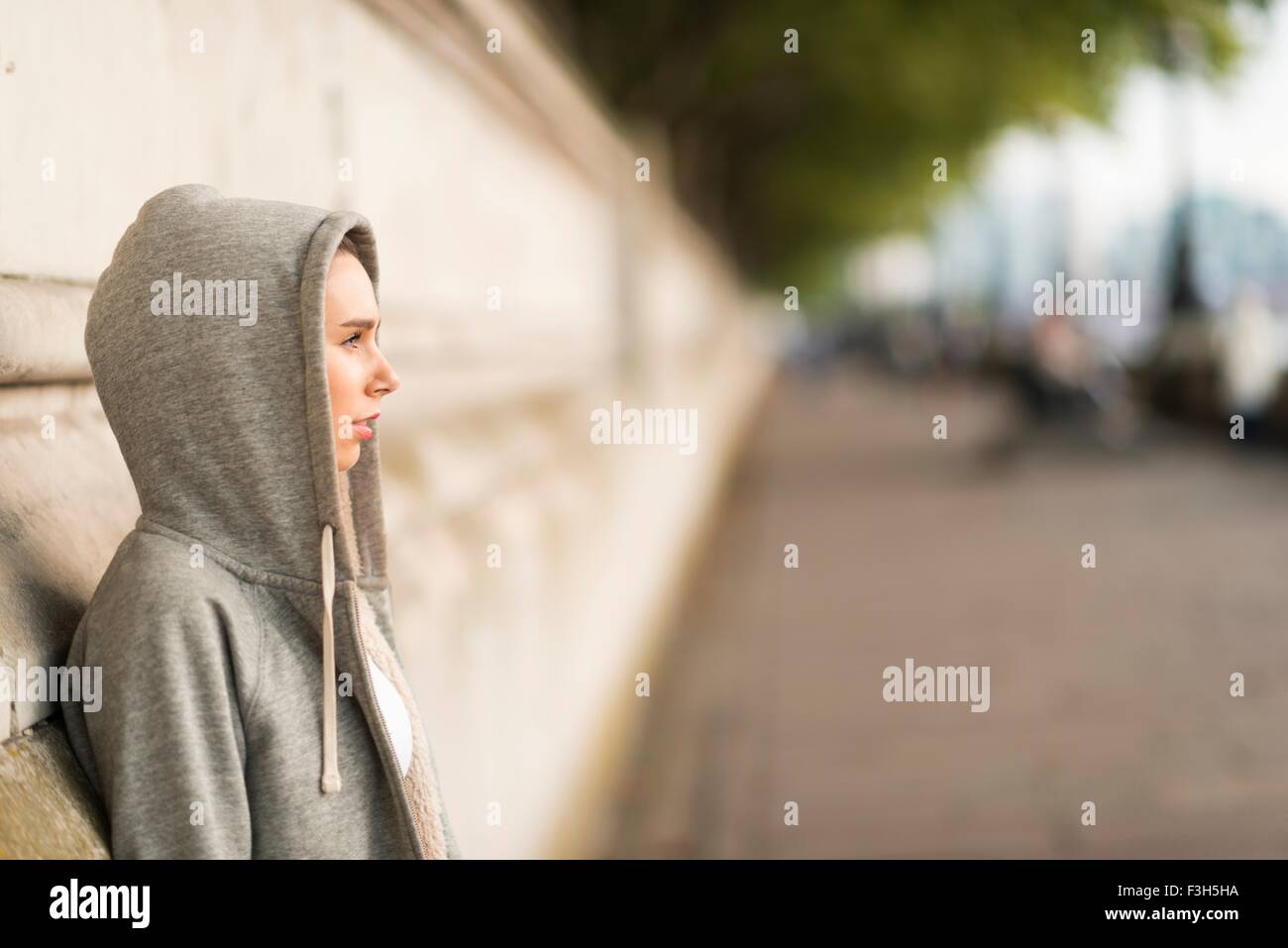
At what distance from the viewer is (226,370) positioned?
1603 millimetres

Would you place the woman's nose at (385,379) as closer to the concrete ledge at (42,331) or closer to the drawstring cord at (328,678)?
the drawstring cord at (328,678)

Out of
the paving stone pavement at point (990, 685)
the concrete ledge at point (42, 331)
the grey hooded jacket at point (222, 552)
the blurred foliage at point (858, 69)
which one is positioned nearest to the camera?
the grey hooded jacket at point (222, 552)

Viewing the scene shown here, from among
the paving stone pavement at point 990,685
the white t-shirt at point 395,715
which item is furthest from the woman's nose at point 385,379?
the paving stone pavement at point 990,685

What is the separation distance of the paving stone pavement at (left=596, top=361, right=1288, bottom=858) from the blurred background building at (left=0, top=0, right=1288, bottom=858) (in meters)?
0.03

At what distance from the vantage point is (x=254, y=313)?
162cm

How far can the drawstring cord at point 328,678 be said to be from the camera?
1.62 meters

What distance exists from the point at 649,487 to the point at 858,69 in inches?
265

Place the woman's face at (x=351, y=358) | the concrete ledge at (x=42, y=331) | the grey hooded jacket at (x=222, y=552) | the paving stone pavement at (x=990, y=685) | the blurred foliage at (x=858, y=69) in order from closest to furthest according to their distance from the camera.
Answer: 1. the grey hooded jacket at (x=222, y=552)
2. the woman's face at (x=351, y=358)
3. the concrete ledge at (x=42, y=331)
4. the paving stone pavement at (x=990, y=685)
5. the blurred foliage at (x=858, y=69)

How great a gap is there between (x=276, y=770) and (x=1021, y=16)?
317 inches

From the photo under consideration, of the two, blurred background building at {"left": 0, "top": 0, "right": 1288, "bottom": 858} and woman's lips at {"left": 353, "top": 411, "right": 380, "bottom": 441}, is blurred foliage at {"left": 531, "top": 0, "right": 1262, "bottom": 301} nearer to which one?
blurred background building at {"left": 0, "top": 0, "right": 1288, "bottom": 858}

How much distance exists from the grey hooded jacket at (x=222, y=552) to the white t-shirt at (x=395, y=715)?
0.19 ft
